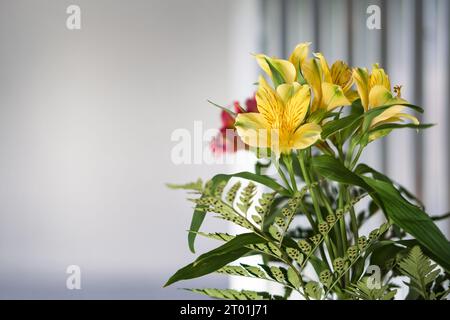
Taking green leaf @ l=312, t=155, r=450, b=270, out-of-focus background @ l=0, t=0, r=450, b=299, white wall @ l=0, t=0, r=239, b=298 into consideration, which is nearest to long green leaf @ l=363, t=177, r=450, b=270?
green leaf @ l=312, t=155, r=450, b=270

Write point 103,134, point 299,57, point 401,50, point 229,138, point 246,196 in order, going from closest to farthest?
1. point 246,196
2. point 299,57
3. point 229,138
4. point 401,50
5. point 103,134

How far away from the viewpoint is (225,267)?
0.34m

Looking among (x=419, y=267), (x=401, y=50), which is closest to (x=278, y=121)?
(x=419, y=267)

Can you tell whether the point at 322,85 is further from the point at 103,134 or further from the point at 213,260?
the point at 103,134

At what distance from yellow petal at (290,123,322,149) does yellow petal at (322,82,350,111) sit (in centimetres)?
4

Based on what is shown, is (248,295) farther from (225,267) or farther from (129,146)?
(129,146)

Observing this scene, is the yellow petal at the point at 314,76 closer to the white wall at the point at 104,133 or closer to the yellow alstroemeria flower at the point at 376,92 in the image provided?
the yellow alstroemeria flower at the point at 376,92

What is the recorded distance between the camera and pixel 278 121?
1.20 ft

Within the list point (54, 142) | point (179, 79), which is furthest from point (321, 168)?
point (54, 142)

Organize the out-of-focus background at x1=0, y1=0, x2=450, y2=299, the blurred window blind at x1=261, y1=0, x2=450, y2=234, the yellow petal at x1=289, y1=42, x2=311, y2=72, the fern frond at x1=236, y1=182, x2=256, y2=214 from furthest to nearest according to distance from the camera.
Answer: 1. the out-of-focus background at x1=0, y1=0, x2=450, y2=299
2. the blurred window blind at x1=261, y1=0, x2=450, y2=234
3. the yellow petal at x1=289, y1=42, x2=311, y2=72
4. the fern frond at x1=236, y1=182, x2=256, y2=214

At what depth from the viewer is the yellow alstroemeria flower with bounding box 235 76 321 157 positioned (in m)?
0.36

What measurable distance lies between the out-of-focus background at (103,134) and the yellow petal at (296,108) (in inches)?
132

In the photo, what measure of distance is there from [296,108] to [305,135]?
0.02 metres

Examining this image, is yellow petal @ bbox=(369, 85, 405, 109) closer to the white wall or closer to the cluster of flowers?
the cluster of flowers
